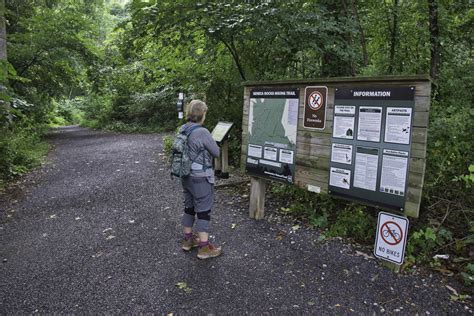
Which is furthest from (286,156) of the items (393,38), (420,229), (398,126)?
(393,38)

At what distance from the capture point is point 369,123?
3.41 metres

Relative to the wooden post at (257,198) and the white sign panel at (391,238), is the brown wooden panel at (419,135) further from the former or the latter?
the wooden post at (257,198)

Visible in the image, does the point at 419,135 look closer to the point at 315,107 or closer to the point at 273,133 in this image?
the point at 315,107

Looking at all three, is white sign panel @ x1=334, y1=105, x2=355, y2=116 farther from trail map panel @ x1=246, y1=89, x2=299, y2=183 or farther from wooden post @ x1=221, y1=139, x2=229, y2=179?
wooden post @ x1=221, y1=139, x2=229, y2=179

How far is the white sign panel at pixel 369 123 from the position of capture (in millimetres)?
3352

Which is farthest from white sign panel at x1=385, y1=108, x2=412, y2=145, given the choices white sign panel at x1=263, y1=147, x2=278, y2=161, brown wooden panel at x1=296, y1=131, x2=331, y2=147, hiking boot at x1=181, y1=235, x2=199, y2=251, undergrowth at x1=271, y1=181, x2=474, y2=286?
hiking boot at x1=181, y1=235, x2=199, y2=251

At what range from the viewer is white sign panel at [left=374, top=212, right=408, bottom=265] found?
130 inches

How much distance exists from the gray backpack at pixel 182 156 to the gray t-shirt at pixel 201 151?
0.13 feet

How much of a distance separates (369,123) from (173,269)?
2.50 metres

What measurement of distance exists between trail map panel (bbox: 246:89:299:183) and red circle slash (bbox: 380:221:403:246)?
1.24 metres

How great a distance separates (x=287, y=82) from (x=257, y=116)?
2.15 ft

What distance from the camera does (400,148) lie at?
321 centimetres

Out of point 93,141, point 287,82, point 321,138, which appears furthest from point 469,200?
point 93,141

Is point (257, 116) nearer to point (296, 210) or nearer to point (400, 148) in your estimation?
point (296, 210)
